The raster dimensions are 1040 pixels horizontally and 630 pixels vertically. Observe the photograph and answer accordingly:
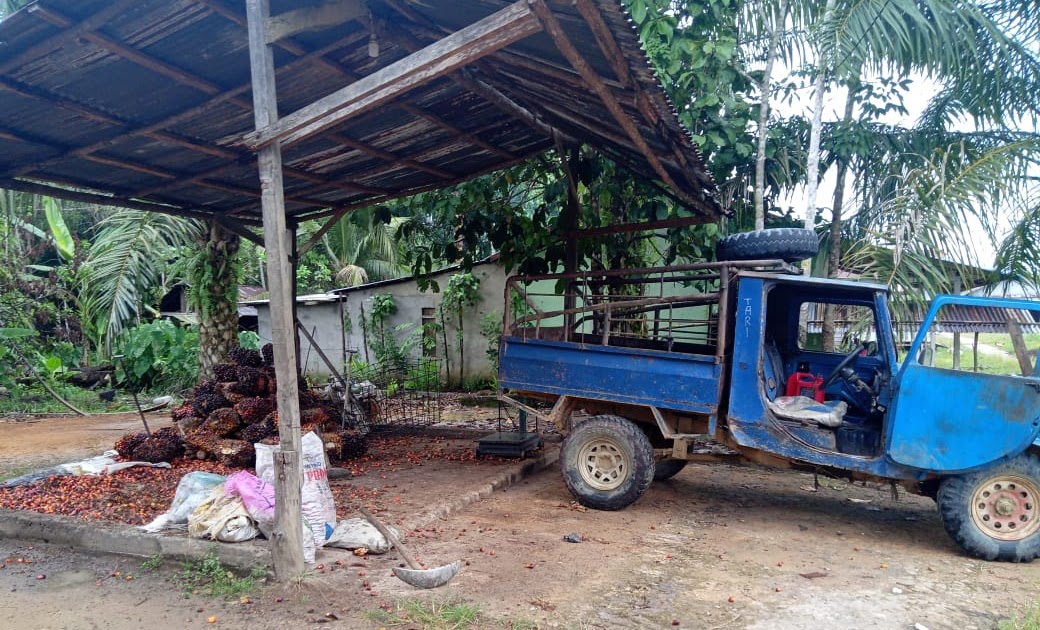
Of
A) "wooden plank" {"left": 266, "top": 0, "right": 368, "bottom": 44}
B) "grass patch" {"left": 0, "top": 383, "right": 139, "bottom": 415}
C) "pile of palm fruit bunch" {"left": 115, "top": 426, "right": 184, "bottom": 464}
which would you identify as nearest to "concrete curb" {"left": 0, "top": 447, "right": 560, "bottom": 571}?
"pile of palm fruit bunch" {"left": 115, "top": 426, "right": 184, "bottom": 464}

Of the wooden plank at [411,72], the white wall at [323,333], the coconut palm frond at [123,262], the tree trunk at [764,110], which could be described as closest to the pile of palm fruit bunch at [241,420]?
the wooden plank at [411,72]

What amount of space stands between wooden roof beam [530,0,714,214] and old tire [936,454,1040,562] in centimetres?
358

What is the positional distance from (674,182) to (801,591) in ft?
13.4

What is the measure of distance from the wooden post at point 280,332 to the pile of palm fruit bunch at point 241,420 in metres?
2.69

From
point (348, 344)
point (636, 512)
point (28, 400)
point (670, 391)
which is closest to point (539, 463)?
point (636, 512)

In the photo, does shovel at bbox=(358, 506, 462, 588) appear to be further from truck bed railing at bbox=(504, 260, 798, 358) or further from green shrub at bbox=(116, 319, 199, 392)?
green shrub at bbox=(116, 319, 199, 392)

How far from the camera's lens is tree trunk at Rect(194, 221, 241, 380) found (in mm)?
9648

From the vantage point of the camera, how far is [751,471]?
780 cm

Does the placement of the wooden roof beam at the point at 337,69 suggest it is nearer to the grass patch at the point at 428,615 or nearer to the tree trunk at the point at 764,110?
the tree trunk at the point at 764,110

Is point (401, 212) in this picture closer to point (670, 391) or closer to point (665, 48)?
point (665, 48)

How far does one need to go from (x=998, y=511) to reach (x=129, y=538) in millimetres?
6416

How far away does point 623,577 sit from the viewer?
446cm

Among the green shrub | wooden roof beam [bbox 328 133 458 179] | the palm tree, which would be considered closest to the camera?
wooden roof beam [bbox 328 133 458 179]

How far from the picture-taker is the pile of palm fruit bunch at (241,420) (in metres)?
7.23
